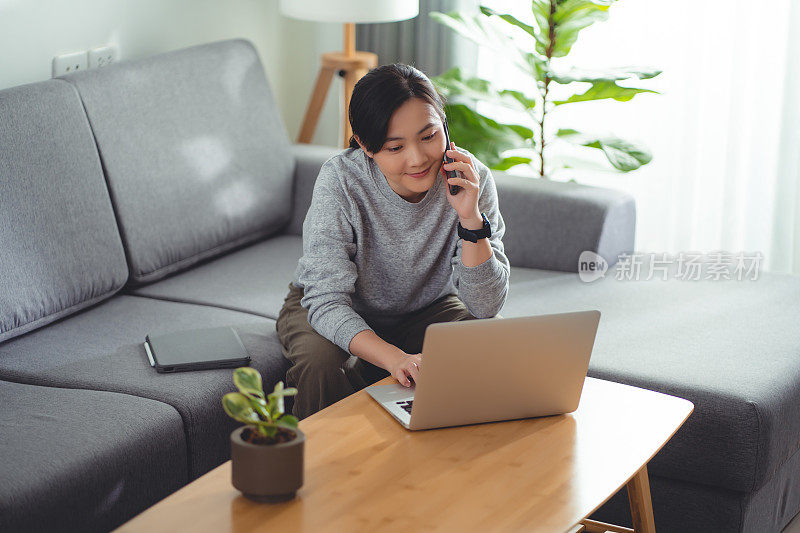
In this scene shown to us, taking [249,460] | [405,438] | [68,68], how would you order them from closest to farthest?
[249,460] < [405,438] < [68,68]

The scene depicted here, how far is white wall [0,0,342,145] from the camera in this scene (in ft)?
8.41

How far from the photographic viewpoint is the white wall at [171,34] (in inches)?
101

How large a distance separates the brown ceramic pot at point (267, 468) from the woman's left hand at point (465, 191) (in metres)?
0.71

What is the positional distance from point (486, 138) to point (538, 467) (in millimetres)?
1824

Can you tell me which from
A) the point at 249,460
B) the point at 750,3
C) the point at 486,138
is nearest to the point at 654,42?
the point at 750,3

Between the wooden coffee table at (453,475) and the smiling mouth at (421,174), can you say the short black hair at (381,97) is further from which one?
the wooden coffee table at (453,475)

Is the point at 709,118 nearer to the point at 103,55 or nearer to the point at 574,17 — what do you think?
the point at 574,17

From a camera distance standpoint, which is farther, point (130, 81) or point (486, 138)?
point (486, 138)

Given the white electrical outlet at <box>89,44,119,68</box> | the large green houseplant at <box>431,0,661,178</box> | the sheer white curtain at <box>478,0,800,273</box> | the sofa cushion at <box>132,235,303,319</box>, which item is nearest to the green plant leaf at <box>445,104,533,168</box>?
the large green houseplant at <box>431,0,661,178</box>

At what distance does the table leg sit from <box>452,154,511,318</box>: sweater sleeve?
0.47 m

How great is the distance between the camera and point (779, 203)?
3.16 metres

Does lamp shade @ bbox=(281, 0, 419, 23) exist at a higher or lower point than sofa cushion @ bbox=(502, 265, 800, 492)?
higher

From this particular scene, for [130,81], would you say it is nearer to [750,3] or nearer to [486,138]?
[486,138]

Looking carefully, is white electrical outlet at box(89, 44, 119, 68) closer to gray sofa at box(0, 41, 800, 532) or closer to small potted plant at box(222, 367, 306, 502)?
gray sofa at box(0, 41, 800, 532)
